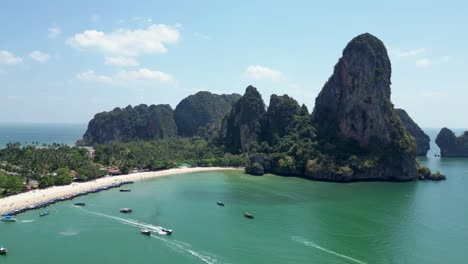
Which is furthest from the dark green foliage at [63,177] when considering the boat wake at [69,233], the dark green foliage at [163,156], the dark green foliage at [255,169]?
the dark green foliage at [255,169]

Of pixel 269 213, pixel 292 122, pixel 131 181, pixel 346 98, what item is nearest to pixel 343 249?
pixel 269 213

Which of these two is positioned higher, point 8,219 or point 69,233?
point 8,219

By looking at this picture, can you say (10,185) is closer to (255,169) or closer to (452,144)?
(255,169)

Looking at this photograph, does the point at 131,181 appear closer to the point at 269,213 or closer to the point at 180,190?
the point at 180,190

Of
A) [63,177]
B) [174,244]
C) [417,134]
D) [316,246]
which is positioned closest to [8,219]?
[63,177]

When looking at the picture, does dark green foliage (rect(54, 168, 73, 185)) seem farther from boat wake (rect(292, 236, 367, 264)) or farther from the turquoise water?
boat wake (rect(292, 236, 367, 264))
